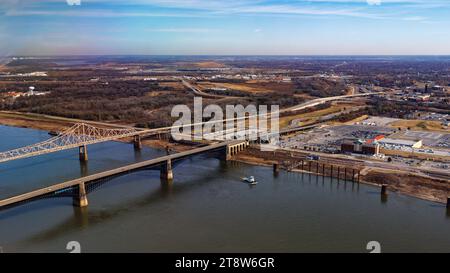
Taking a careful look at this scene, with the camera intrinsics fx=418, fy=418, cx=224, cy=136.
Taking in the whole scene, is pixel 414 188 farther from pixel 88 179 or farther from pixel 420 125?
pixel 420 125

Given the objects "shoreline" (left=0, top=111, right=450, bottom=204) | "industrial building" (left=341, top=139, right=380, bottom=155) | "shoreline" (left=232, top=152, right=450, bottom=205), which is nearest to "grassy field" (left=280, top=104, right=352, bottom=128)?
"industrial building" (left=341, top=139, right=380, bottom=155)

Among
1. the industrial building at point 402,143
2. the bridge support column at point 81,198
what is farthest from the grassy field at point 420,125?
the bridge support column at point 81,198

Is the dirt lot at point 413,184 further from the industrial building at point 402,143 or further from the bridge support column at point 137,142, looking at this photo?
the bridge support column at point 137,142

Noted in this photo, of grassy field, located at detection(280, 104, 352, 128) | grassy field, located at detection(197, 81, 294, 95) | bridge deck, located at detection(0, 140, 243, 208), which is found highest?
grassy field, located at detection(197, 81, 294, 95)

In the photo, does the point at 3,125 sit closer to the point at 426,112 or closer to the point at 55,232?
the point at 55,232

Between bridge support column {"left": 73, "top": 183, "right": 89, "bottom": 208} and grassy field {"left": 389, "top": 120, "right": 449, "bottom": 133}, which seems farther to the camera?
grassy field {"left": 389, "top": 120, "right": 449, "bottom": 133}

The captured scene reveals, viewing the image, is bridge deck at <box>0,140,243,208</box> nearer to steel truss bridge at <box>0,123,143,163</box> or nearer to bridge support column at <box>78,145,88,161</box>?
steel truss bridge at <box>0,123,143,163</box>

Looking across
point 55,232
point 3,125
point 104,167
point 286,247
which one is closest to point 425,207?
point 286,247

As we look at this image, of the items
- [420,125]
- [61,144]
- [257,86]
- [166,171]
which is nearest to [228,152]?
[166,171]
